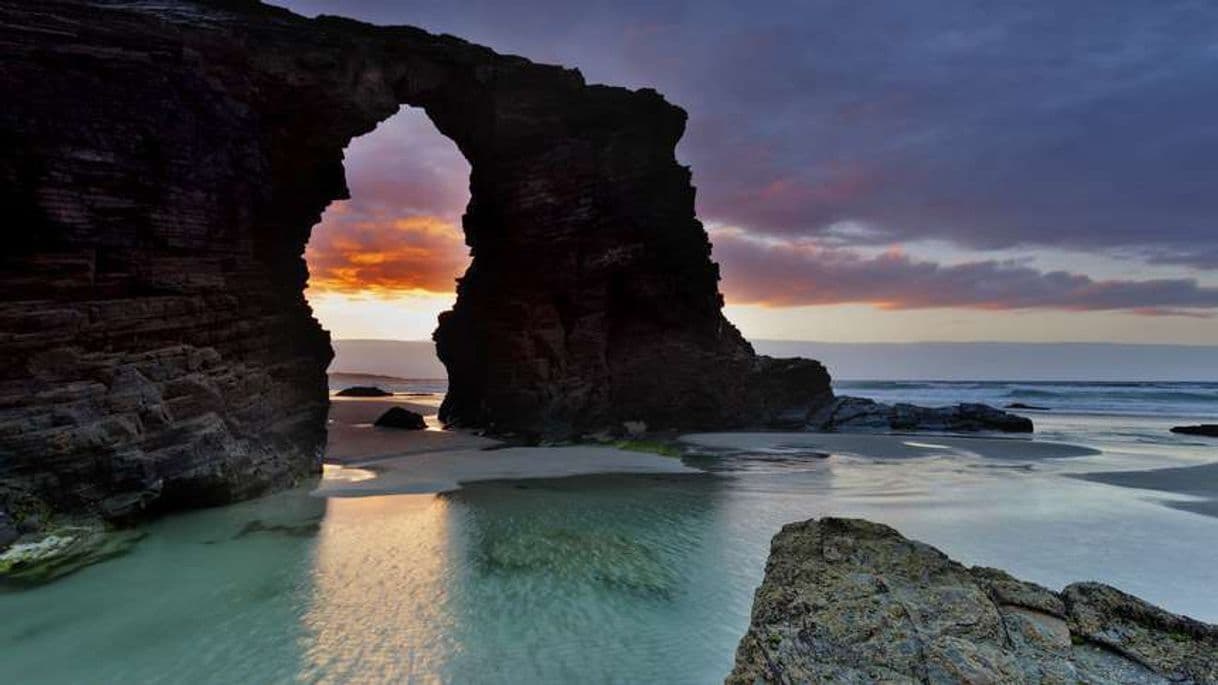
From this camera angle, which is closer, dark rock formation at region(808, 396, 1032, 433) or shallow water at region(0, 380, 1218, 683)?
shallow water at region(0, 380, 1218, 683)

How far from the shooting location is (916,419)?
37.9 m

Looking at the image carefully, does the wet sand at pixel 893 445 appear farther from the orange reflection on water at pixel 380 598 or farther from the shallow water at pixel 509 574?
the orange reflection on water at pixel 380 598

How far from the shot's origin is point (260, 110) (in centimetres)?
1886

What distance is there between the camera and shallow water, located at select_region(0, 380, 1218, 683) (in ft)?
23.8

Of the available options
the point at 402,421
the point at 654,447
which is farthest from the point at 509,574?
the point at 402,421

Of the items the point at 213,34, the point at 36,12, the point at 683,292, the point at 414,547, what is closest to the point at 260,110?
the point at 213,34

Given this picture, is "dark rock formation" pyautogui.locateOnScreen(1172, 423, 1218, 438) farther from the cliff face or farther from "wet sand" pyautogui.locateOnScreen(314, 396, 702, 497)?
"wet sand" pyautogui.locateOnScreen(314, 396, 702, 497)

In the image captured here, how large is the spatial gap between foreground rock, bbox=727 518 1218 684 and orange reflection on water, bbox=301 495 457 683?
4136 mm

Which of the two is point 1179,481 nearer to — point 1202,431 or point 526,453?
point 526,453

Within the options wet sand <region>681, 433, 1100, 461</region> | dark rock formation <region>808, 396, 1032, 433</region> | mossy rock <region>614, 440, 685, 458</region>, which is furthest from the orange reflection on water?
dark rock formation <region>808, 396, 1032, 433</region>

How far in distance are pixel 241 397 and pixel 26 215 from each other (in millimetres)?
5976

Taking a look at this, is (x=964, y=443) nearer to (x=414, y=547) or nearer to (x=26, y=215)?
(x=414, y=547)

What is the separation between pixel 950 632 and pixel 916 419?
37.1 m

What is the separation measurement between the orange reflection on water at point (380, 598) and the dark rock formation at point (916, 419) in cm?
2924
